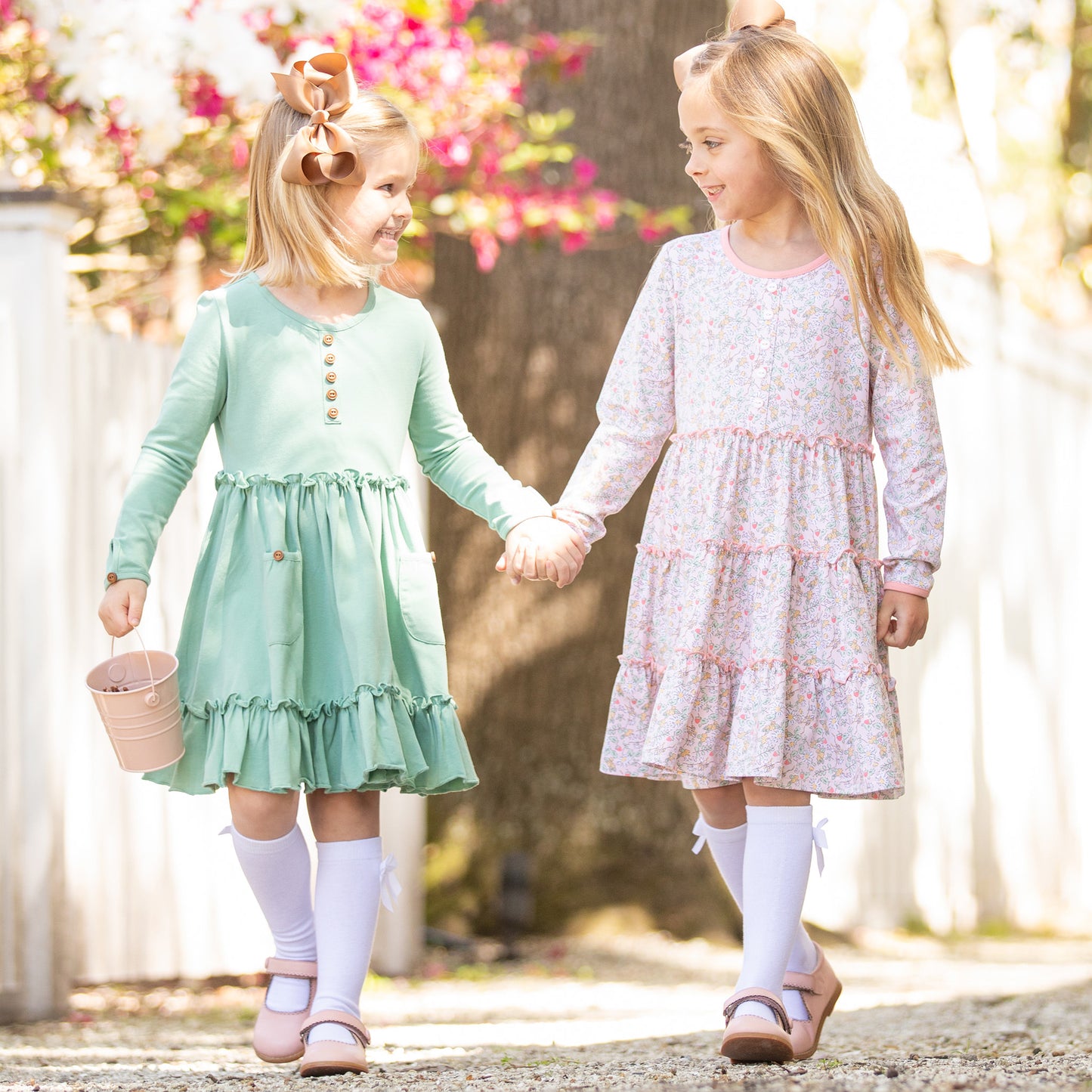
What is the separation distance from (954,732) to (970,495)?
887mm

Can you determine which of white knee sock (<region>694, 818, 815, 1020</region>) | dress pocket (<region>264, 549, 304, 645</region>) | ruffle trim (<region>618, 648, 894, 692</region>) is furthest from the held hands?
white knee sock (<region>694, 818, 815, 1020</region>)

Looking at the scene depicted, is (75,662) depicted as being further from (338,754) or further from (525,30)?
(525,30)

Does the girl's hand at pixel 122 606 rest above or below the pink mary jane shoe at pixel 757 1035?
above

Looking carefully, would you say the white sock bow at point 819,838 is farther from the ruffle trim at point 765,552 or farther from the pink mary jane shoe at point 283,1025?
the pink mary jane shoe at point 283,1025

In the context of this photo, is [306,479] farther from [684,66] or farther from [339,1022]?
[684,66]

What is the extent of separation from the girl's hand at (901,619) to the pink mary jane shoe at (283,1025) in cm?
120

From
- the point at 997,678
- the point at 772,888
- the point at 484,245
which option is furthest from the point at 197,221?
the point at 997,678

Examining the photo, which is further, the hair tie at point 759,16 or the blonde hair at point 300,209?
the hair tie at point 759,16

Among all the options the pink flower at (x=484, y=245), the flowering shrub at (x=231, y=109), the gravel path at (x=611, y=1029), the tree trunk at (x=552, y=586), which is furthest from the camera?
the tree trunk at (x=552, y=586)

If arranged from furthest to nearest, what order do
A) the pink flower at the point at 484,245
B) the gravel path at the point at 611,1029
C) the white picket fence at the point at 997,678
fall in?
the white picket fence at the point at 997,678, the pink flower at the point at 484,245, the gravel path at the point at 611,1029

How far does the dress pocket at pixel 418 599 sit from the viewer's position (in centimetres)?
280

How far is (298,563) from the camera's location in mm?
2703

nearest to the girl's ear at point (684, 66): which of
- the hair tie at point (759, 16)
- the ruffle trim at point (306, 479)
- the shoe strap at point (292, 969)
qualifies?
the hair tie at point (759, 16)

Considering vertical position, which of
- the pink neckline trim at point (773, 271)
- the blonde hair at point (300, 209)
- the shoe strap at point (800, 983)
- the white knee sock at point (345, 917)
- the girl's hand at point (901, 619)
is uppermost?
the blonde hair at point (300, 209)
